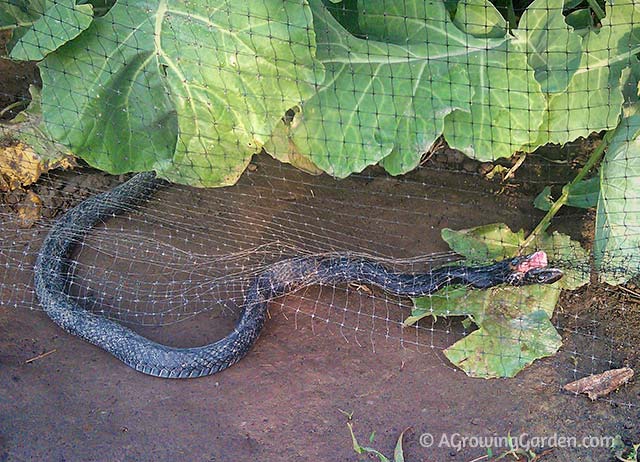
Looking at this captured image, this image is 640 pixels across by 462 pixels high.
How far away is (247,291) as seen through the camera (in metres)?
3.28

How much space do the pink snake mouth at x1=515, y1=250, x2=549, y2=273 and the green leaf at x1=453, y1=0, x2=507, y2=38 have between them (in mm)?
928

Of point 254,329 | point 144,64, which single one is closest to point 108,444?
point 254,329

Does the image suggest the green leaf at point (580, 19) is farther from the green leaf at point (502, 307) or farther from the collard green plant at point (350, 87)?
the green leaf at point (502, 307)

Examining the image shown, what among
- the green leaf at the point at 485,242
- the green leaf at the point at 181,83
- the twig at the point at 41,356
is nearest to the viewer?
the green leaf at the point at 181,83

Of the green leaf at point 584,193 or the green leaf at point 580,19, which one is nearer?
the green leaf at point 580,19

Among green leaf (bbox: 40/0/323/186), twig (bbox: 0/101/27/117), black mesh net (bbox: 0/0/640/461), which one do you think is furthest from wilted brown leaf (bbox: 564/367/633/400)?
twig (bbox: 0/101/27/117)

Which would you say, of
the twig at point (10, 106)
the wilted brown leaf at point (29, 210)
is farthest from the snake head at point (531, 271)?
the twig at point (10, 106)

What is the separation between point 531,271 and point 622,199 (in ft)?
1.56

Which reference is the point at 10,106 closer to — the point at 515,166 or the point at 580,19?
the point at 515,166

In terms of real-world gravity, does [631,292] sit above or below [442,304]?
below

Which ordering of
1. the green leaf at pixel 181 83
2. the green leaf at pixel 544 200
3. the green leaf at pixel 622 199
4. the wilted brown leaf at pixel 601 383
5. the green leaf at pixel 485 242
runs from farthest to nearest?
1. the green leaf at pixel 544 200
2. the green leaf at pixel 485 242
3. the wilted brown leaf at pixel 601 383
4. the green leaf at pixel 622 199
5. the green leaf at pixel 181 83

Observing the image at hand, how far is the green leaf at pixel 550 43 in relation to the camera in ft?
9.09

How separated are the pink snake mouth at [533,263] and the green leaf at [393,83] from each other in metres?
0.66

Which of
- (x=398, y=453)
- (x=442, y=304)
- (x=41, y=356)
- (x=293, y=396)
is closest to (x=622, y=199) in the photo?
(x=442, y=304)
